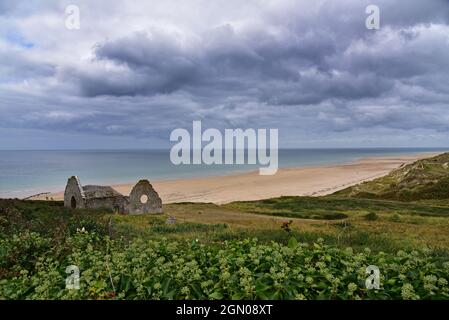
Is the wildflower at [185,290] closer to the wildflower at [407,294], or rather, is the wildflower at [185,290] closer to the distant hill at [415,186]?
the wildflower at [407,294]

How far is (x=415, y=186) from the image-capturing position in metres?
61.0

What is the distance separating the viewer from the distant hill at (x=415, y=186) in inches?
2237

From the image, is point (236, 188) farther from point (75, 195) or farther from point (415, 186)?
point (75, 195)

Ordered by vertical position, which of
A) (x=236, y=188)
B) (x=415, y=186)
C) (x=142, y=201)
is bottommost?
(x=142, y=201)

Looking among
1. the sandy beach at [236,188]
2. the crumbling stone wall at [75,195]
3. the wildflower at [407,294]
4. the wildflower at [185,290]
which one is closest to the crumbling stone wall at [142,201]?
the crumbling stone wall at [75,195]

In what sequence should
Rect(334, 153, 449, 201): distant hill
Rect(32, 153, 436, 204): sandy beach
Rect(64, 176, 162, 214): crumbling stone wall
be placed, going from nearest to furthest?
Rect(64, 176, 162, 214): crumbling stone wall → Rect(334, 153, 449, 201): distant hill → Rect(32, 153, 436, 204): sandy beach

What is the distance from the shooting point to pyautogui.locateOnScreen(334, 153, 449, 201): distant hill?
5681 centimetres

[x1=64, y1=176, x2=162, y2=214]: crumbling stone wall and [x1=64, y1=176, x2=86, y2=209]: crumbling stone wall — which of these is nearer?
[x1=64, y1=176, x2=86, y2=209]: crumbling stone wall

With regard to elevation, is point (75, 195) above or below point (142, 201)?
above

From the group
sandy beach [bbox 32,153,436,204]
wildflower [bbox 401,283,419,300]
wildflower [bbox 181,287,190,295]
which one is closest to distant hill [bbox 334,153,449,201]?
sandy beach [bbox 32,153,436,204]

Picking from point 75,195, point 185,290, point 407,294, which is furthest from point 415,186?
point 185,290

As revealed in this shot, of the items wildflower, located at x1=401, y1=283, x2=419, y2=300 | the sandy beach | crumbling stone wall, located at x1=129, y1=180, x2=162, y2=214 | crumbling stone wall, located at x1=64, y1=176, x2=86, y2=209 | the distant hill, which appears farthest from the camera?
the sandy beach

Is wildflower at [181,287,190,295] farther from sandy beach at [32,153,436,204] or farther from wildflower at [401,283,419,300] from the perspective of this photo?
sandy beach at [32,153,436,204]

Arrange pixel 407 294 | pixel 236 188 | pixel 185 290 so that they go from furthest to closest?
pixel 236 188, pixel 185 290, pixel 407 294
